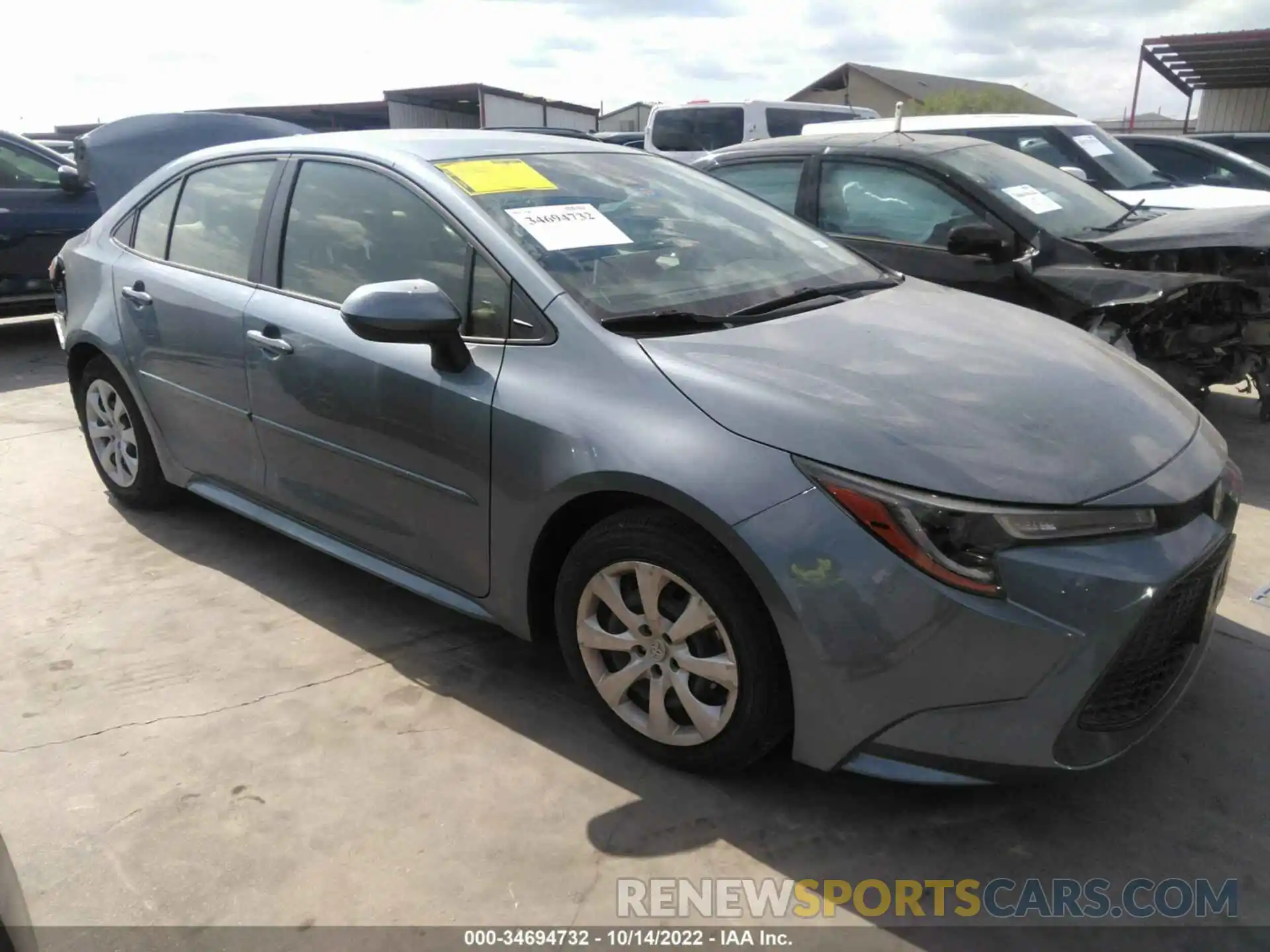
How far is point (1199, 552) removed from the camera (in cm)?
219

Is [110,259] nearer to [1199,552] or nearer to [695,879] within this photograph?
[695,879]

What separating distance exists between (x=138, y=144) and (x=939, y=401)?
8046 millimetres

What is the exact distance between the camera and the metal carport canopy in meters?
20.9

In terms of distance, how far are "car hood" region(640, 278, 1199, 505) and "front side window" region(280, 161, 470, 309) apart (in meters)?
0.72

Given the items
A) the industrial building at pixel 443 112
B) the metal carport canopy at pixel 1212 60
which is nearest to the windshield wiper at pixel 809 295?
the industrial building at pixel 443 112

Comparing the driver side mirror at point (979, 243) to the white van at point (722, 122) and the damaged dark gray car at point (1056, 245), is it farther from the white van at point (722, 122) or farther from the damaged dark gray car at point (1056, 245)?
the white van at point (722, 122)

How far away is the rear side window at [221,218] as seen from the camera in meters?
3.44

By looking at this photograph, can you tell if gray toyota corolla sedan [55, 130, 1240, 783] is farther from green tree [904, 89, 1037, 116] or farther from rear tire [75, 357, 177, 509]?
green tree [904, 89, 1037, 116]

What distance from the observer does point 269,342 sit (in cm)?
317

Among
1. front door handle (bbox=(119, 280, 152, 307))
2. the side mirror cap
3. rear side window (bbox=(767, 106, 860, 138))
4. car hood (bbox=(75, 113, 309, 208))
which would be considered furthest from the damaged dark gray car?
rear side window (bbox=(767, 106, 860, 138))

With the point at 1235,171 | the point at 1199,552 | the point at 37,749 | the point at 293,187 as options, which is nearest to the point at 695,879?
the point at 1199,552

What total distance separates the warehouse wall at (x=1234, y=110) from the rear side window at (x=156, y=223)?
88.4 ft

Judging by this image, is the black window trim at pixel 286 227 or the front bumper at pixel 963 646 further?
the black window trim at pixel 286 227

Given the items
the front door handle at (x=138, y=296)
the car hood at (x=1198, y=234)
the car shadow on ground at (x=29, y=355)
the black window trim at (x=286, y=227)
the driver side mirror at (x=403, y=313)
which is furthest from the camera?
the car shadow on ground at (x=29, y=355)
